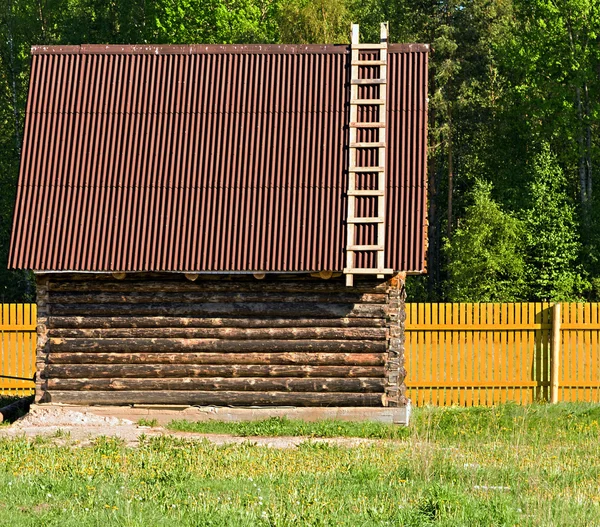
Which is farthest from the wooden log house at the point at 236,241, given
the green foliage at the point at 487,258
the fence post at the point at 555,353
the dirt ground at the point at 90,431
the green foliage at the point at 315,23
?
the green foliage at the point at 315,23

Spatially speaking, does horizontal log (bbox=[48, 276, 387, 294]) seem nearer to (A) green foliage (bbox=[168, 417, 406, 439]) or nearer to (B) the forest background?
(A) green foliage (bbox=[168, 417, 406, 439])

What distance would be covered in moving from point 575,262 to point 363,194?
2143 centimetres

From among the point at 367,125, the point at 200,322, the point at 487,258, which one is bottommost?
the point at 200,322

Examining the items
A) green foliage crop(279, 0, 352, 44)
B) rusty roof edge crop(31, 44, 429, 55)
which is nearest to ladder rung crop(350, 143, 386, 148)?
rusty roof edge crop(31, 44, 429, 55)

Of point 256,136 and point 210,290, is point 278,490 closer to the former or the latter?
point 210,290

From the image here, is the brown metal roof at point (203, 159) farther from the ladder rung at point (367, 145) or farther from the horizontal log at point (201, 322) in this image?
the horizontal log at point (201, 322)

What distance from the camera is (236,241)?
18438 mm

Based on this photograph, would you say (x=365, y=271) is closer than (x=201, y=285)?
Yes

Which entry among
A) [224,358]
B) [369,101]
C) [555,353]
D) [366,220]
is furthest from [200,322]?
[555,353]

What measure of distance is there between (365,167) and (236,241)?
2.34 m

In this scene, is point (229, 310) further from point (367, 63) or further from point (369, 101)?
point (367, 63)

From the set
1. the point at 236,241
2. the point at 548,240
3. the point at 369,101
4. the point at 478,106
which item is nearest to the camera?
the point at 236,241

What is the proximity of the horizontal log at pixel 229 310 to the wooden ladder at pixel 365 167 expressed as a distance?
57cm

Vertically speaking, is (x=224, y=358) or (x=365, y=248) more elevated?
(x=365, y=248)
